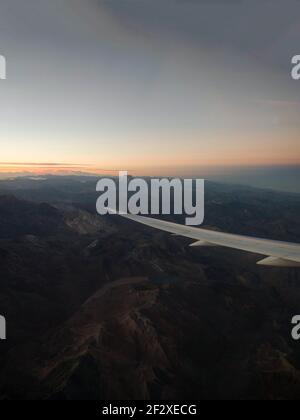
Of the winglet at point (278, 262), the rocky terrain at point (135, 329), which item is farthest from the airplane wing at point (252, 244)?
the rocky terrain at point (135, 329)

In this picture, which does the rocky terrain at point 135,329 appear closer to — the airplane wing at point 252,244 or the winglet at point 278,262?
the airplane wing at point 252,244

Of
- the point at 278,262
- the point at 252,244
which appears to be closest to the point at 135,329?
the point at 252,244

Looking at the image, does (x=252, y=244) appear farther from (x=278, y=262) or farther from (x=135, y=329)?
(x=135, y=329)

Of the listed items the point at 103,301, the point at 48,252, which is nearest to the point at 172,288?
the point at 103,301

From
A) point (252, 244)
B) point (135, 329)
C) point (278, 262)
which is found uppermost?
point (252, 244)

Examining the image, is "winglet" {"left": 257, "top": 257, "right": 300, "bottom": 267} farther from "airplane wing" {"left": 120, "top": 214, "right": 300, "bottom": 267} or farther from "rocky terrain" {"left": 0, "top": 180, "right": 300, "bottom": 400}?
"rocky terrain" {"left": 0, "top": 180, "right": 300, "bottom": 400}

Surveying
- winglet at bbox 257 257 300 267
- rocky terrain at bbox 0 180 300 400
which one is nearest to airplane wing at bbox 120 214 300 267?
winglet at bbox 257 257 300 267
